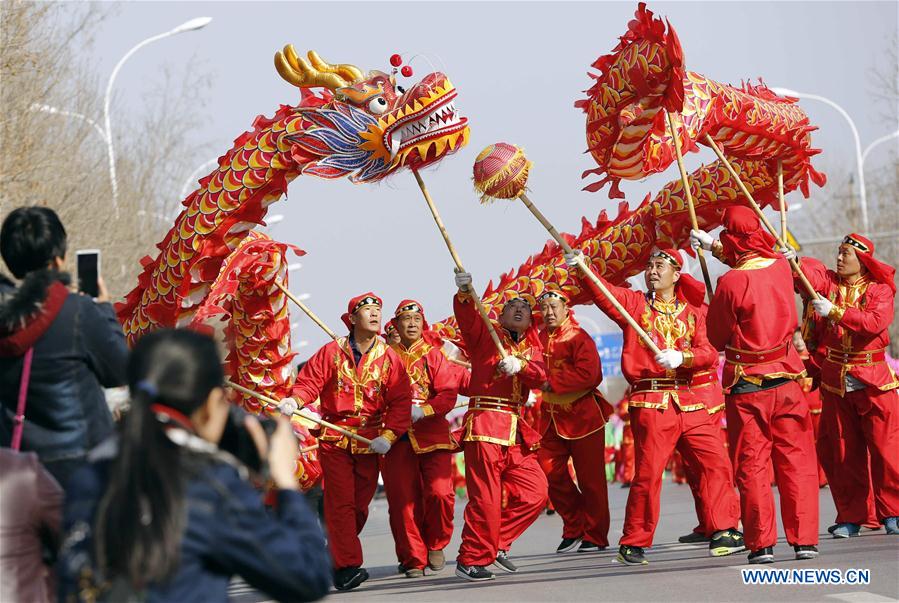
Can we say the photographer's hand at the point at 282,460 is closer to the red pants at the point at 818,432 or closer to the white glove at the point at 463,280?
the white glove at the point at 463,280

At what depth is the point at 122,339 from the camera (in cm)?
471

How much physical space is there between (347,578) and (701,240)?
299cm

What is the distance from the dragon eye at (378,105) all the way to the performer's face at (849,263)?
319 centimetres

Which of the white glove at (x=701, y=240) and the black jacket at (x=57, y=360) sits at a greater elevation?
the white glove at (x=701, y=240)

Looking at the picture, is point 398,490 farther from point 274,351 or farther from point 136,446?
point 136,446

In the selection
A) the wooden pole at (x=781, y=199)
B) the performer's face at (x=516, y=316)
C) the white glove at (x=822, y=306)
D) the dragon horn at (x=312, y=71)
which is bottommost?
the white glove at (x=822, y=306)

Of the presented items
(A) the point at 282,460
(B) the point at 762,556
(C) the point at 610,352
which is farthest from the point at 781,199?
(C) the point at 610,352

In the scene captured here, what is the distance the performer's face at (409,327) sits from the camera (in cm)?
1010

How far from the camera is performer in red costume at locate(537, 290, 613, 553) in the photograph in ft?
31.4

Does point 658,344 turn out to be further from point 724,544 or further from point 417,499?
point 417,499

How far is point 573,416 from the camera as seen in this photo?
979 centimetres

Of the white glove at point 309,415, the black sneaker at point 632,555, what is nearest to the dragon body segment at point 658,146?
A: the white glove at point 309,415

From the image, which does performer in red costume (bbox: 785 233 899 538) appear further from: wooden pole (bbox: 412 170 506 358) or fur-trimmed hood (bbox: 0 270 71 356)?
fur-trimmed hood (bbox: 0 270 71 356)

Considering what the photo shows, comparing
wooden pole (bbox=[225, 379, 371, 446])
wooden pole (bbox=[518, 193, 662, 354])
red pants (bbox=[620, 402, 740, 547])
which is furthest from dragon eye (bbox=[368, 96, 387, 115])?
red pants (bbox=[620, 402, 740, 547])
